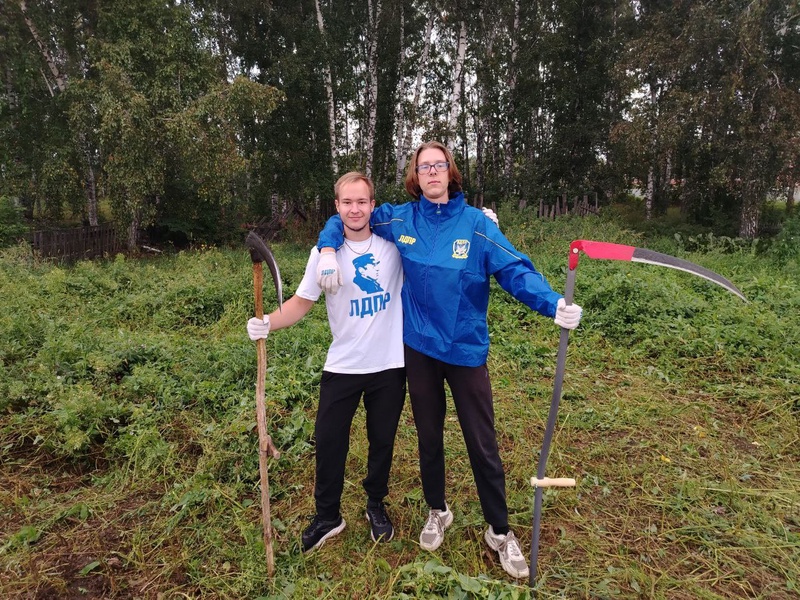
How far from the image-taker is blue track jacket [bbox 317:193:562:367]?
2.21 m

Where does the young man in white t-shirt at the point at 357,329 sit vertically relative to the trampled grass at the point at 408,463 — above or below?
above

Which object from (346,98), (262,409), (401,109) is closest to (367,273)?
(262,409)

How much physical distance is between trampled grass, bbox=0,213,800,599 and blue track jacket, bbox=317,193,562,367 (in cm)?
114

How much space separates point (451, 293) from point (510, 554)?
1.39 meters

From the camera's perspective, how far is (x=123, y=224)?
12.2m

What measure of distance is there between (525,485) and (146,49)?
13.0m

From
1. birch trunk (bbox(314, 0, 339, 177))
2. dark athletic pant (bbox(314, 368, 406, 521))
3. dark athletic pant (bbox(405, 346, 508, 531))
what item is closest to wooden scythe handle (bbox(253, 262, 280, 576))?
dark athletic pant (bbox(314, 368, 406, 521))

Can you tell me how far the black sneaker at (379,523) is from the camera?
8.75ft

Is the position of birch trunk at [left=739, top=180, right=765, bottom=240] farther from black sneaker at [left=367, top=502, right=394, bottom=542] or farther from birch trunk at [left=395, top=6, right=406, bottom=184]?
black sneaker at [left=367, top=502, right=394, bottom=542]

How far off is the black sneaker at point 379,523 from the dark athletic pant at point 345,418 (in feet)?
0.82

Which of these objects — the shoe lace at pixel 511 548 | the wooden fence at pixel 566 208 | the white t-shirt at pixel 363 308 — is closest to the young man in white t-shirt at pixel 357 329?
the white t-shirt at pixel 363 308

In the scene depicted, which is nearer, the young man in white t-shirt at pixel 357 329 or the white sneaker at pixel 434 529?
the young man in white t-shirt at pixel 357 329

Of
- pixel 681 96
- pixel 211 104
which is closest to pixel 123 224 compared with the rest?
pixel 211 104

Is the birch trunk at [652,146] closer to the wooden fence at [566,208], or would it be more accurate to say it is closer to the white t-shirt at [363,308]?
the wooden fence at [566,208]
